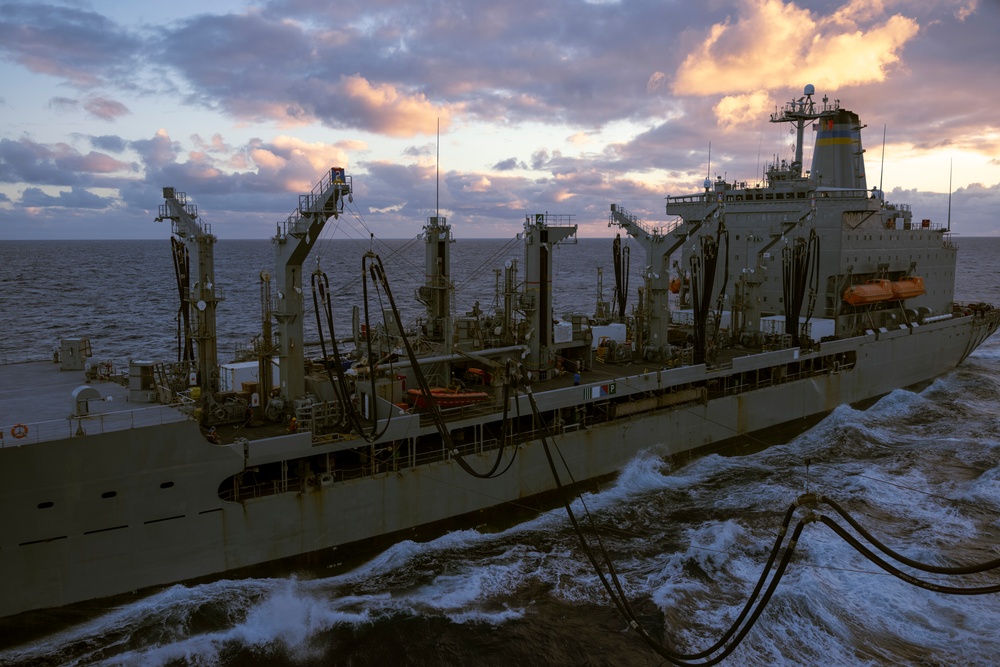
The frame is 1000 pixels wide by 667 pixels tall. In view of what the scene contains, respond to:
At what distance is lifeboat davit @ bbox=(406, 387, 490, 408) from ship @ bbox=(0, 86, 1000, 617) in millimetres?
69

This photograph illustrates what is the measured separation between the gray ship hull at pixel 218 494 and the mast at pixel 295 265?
8.91 ft

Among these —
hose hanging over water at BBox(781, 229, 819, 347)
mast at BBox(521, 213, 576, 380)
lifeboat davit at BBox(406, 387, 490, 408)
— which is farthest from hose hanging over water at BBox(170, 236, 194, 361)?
hose hanging over water at BBox(781, 229, 819, 347)

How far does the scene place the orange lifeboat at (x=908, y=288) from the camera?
3800 centimetres

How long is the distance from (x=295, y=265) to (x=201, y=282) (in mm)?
2759

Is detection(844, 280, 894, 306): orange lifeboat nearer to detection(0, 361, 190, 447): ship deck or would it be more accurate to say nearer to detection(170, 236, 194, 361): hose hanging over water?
detection(170, 236, 194, 361): hose hanging over water

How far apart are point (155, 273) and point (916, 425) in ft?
378

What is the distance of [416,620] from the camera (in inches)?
696

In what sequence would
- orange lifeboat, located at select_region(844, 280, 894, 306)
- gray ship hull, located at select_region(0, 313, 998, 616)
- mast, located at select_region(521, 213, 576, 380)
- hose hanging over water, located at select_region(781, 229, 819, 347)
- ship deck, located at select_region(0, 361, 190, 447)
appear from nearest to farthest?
gray ship hull, located at select_region(0, 313, 998, 616) → ship deck, located at select_region(0, 361, 190, 447) → mast, located at select_region(521, 213, 576, 380) → hose hanging over water, located at select_region(781, 229, 819, 347) → orange lifeboat, located at select_region(844, 280, 894, 306)

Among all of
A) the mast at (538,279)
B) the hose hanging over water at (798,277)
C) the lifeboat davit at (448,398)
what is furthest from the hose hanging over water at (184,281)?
the hose hanging over water at (798,277)

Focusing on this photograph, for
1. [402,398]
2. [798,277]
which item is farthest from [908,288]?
[402,398]

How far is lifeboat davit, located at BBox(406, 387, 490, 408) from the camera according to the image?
22141mm

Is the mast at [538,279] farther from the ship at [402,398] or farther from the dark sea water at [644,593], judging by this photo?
the dark sea water at [644,593]

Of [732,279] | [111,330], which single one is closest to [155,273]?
[111,330]

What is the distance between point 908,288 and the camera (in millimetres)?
38750
